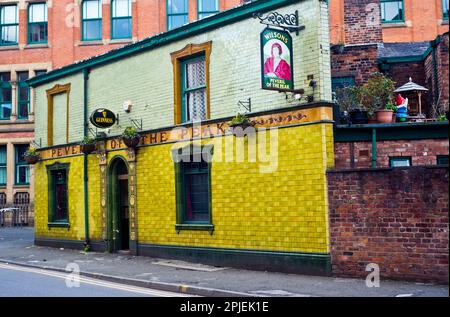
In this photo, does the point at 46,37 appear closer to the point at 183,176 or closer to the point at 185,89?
the point at 185,89

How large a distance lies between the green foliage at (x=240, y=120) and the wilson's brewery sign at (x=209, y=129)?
0.19m

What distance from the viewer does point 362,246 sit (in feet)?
38.5

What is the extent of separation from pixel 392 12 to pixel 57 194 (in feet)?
64.3

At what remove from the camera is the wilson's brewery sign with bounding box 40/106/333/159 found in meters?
12.4

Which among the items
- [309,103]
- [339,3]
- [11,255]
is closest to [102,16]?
[339,3]

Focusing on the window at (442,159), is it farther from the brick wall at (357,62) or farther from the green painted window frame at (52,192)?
the green painted window frame at (52,192)

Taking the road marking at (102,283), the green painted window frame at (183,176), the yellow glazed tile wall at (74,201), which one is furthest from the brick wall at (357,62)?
the road marking at (102,283)

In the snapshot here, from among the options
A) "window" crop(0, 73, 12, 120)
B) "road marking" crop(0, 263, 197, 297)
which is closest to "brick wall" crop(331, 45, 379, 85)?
"road marking" crop(0, 263, 197, 297)

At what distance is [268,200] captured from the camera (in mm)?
13227

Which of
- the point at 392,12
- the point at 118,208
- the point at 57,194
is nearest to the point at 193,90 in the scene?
the point at 118,208

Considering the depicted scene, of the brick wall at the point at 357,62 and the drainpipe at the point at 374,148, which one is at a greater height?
the brick wall at the point at 357,62

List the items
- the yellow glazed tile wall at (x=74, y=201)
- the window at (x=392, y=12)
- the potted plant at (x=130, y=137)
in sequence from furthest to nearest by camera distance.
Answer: the window at (x=392, y=12) → the yellow glazed tile wall at (x=74, y=201) → the potted plant at (x=130, y=137)

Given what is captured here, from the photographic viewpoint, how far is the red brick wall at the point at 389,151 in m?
12.6
